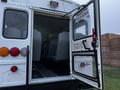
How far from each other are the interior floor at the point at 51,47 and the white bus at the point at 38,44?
3 cm

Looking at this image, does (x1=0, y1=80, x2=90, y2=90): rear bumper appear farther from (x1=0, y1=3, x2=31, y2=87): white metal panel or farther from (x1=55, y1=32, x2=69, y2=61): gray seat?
(x1=55, y1=32, x2=69, y2=61): gray seat

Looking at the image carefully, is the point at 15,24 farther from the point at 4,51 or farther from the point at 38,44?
the point at 38,44

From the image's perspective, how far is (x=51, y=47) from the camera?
4.03m

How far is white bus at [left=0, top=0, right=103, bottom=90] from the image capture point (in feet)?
8.47

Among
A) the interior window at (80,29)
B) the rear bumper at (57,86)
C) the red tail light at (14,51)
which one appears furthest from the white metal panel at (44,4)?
the rear bumper at (57,86)

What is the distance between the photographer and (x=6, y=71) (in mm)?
2625

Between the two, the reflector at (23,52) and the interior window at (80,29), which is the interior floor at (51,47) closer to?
the interior window at (80,29)

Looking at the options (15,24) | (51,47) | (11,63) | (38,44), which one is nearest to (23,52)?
(11,63)

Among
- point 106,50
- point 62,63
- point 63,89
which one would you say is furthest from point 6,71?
point 106,50

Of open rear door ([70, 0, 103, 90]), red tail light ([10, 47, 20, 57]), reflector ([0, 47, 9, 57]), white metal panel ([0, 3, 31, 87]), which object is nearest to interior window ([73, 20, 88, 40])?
open rear door ([70, 0, 103, 90])

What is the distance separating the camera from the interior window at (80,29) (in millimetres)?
3084

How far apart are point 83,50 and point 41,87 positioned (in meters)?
0.92

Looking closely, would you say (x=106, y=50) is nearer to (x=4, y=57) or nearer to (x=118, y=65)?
(x=118, y=65)

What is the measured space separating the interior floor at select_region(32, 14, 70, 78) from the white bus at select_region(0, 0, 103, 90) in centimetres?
3
